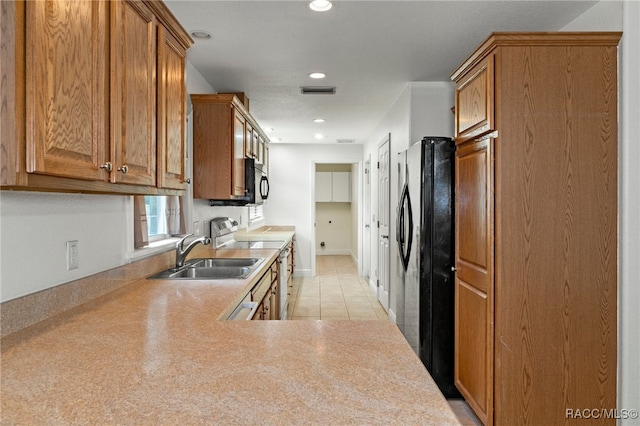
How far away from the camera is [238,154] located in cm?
373

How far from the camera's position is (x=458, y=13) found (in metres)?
2.54

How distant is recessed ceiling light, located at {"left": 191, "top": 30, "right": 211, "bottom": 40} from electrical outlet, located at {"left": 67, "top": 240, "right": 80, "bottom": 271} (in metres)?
1.72

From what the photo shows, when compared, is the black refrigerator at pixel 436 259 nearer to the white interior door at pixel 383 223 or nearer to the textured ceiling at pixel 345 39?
the textured ceiling at pixel 345 39

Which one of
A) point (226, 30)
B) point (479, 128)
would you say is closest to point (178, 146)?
point (226, 30)

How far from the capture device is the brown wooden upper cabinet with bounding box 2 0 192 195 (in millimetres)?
1032

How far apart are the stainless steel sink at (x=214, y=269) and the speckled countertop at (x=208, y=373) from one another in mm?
961

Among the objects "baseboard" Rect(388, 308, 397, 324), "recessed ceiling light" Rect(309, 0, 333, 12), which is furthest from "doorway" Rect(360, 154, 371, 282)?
"recessed ceiling light" Rect(309, 0, 333, 12)

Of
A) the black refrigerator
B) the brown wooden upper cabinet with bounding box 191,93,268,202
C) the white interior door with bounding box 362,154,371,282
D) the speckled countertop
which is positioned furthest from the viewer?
the white interior door with bounding box 362,154,371,282

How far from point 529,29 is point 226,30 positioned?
2.05 m

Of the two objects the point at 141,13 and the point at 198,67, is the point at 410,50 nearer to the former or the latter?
the point at 198,67

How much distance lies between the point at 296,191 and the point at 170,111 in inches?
220

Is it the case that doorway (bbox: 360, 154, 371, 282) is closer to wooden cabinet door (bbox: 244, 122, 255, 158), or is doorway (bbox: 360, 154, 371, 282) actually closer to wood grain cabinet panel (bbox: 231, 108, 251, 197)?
wooden cabinet door (bbox: 244, 122, 255, 158)

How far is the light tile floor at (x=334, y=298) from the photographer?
16.5 feet
